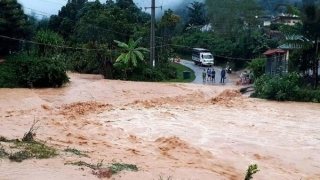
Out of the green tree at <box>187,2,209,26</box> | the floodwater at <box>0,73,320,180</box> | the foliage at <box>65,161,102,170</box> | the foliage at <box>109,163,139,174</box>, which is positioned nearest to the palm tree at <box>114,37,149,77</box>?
the floodwater at <box>0,73,320,180</box>

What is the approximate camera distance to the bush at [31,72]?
25531 mm

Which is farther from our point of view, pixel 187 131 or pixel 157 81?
pixel 157 81

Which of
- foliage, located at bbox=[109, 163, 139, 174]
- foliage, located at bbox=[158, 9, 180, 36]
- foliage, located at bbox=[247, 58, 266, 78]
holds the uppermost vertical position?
foliage, located at bbox=[158, 9, 180, 36]

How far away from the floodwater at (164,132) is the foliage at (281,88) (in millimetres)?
994

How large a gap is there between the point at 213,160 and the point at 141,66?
2348 cm

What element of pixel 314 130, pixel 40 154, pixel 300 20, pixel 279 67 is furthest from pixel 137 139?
pixel 279 67

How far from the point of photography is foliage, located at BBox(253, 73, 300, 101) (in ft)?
80.6

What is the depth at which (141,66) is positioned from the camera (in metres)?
33.8

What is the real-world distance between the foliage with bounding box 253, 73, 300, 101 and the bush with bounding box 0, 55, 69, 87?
12.7 m

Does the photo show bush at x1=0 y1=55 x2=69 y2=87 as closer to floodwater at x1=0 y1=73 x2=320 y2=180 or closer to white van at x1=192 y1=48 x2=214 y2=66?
floodwater at x1=0 y1=73 x2=320 y2=180

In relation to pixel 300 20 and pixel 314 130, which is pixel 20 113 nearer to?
pixel 314 130

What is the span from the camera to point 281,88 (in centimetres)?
2472

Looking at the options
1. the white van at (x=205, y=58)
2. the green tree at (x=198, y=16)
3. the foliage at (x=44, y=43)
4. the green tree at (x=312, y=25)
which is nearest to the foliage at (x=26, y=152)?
the green tree at (x=312, y=25)

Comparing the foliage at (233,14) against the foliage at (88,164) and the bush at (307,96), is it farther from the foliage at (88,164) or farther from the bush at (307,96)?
the foliage at (88,164)
